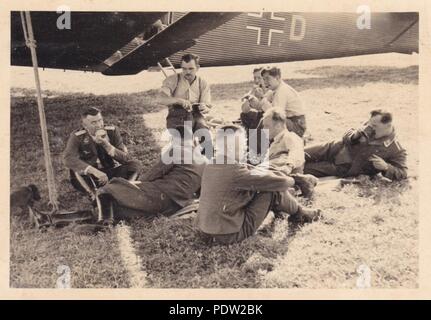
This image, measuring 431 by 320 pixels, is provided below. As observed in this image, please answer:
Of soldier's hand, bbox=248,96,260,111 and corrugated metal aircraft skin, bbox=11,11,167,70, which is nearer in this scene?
corrugated metal aircraft skin, bbox=11,11,167,70

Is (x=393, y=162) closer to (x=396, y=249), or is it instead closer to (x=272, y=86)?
(x=396, y=249)

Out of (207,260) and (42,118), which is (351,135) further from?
(42,118)

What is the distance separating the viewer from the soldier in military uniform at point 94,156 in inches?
170

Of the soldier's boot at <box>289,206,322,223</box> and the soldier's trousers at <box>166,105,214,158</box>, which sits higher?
the soldier's trousers at <box>166,105,214,158</box>

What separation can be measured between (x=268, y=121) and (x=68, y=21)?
1.95m

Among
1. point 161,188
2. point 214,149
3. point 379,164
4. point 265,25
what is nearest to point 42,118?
point 161,188

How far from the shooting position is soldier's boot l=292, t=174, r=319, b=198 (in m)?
4.37

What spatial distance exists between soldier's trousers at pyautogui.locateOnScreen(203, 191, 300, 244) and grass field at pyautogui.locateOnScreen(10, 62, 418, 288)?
0.25ft

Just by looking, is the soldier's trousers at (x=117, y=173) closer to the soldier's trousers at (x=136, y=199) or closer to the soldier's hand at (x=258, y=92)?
the soldier's trousers at (x=136, y=199)

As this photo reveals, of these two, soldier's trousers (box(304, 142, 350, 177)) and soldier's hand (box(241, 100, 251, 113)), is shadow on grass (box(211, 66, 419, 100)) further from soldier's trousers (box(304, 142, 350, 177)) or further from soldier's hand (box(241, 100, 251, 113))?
soldier's trousers (box(304, 142, 350, 177))

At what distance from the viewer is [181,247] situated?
158 inches

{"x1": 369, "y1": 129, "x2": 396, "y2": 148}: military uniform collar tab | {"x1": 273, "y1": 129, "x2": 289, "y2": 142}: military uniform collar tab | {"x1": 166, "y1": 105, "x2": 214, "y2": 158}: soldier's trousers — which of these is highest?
{"x1": 166, "y1": 105, "x2": 214, "y2": 158}: soldier's trousers

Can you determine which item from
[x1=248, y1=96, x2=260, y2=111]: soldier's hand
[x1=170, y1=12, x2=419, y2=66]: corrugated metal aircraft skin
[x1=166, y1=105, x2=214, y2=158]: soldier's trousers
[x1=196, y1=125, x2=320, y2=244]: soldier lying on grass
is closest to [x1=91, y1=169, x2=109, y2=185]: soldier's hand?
[x1=166, y1=105, x2=214, y2=158]: soldier's trousers

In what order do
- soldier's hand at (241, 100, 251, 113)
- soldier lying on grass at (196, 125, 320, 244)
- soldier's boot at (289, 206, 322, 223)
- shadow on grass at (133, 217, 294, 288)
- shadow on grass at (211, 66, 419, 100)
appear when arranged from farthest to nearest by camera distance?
soldier's hand at (241, 100, 251, 113) → shadow on grass at (211, 66, 419, 100) → soldier's boot at (289, 206, 322, 223) → shadow on grass at (133, 217, 294, 288) → soldier lying on grass at (196, 125, 320, 244)
